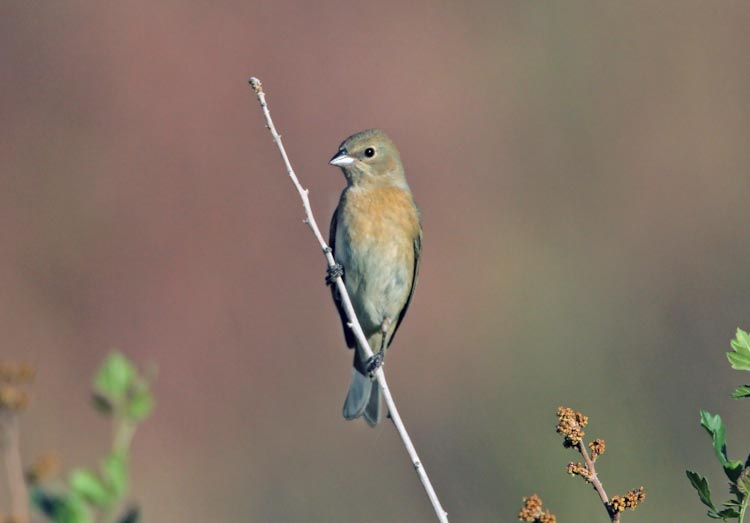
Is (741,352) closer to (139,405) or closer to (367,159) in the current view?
(139,405)

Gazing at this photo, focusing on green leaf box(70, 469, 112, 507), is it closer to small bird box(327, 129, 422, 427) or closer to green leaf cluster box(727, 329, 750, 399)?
green leaf cluster box(727, 329, 750, 399)

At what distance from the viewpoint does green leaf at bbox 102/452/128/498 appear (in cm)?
131

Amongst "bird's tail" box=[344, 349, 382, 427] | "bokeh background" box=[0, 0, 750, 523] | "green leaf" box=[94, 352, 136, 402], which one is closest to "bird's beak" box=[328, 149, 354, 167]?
"bird's tail" box=[344, 349, 382, 427]

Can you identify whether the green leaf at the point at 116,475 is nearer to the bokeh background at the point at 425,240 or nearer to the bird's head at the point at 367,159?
the bird's head at the point at 367,159

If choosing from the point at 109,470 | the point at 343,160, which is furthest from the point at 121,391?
the point at 343,160

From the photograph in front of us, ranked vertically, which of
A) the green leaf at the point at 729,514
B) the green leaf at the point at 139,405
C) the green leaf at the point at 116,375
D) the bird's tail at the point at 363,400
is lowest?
the bird's tail at the point at 363,400

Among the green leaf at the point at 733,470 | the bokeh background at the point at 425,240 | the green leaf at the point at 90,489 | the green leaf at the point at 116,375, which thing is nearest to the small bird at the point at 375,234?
the bokeh background at the point at 425,240

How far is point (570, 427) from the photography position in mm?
2170

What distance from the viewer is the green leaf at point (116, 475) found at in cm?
131

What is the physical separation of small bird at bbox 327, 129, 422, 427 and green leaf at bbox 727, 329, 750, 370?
156 inches

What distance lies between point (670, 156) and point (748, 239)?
2.30 meters

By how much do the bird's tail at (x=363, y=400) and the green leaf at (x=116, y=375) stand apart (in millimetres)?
5333

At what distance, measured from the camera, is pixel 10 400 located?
49.9 inches

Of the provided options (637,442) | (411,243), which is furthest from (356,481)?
(411,243)
